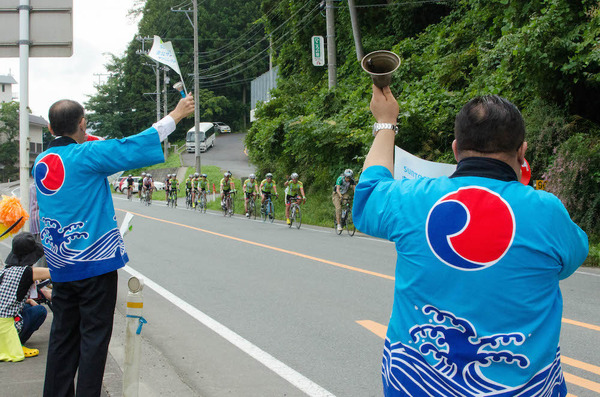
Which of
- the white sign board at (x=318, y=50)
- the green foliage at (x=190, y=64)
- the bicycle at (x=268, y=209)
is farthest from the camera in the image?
the green foliage at (x=190, y=64)

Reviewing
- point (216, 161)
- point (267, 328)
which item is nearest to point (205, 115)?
point (216, 161)

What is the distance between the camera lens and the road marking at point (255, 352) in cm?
468

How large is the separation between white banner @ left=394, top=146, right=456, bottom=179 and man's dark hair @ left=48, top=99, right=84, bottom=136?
2152 mm

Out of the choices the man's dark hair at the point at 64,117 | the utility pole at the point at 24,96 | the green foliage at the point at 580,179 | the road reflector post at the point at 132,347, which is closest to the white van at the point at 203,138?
the green foliage at the point at 580,179

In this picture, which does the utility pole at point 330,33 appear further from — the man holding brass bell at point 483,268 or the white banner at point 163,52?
the man holding brass bell at point 483,268

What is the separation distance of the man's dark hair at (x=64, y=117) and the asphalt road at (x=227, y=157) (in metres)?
42.3

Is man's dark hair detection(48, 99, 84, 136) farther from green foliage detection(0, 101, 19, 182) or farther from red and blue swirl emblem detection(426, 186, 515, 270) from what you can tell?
green foliage detection(0, 101, 19, 182)

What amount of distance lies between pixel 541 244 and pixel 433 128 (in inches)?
705

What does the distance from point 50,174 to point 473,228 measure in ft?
8.67

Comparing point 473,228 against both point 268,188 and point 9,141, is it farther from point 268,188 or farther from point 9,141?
point 9,141

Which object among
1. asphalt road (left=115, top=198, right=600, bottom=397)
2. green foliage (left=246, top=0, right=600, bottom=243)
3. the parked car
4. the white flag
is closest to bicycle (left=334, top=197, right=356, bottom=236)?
green foliage (left=246, top=0, right=600, bottom=243)

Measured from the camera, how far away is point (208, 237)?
15.6 meters

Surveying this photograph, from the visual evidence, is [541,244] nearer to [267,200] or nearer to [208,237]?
[208,237]

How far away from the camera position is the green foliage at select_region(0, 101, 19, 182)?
6825 cm
